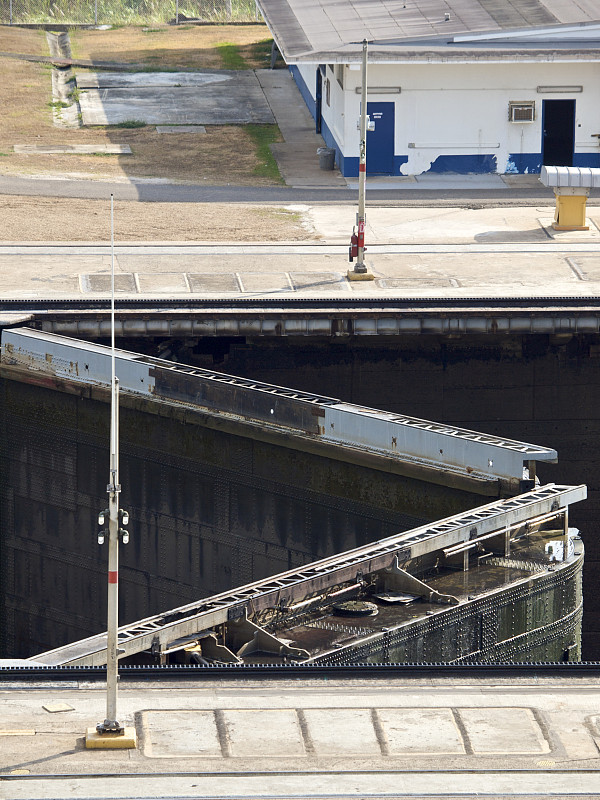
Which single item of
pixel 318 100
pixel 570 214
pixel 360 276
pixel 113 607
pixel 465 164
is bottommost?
pixel 113 607

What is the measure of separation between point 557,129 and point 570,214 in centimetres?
1043

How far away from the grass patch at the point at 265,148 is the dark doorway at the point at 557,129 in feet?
33.6

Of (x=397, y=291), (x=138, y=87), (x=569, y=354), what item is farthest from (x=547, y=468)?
(x=138, y=87)

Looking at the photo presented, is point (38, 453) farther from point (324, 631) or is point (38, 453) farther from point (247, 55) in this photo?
point (247, 55)

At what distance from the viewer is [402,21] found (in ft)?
196

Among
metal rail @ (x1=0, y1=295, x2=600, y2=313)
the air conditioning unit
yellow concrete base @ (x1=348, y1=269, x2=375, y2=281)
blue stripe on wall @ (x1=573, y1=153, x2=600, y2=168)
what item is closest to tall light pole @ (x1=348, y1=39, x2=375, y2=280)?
yellow concrete base @ (x1=348, y1=269, x2=375, y2=281)

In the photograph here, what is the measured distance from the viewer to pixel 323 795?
1702 centimetres

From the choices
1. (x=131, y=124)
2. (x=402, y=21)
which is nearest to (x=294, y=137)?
(x=402, y=21)

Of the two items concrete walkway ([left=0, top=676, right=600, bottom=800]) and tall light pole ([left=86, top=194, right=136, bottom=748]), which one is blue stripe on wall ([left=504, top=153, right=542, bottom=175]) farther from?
tall light pole ([left=86, top=194, right=136, bottom=748])

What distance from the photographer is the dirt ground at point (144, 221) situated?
150 feet

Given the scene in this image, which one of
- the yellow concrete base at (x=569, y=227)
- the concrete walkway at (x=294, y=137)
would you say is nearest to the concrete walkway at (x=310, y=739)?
the yellow concrete base at (x=569, y=227)

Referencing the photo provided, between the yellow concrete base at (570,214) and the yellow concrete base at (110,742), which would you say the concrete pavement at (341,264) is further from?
the yellow concrete base at (110,742)

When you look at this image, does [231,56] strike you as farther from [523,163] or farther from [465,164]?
[523,163]

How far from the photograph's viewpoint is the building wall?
5456 centimetres
